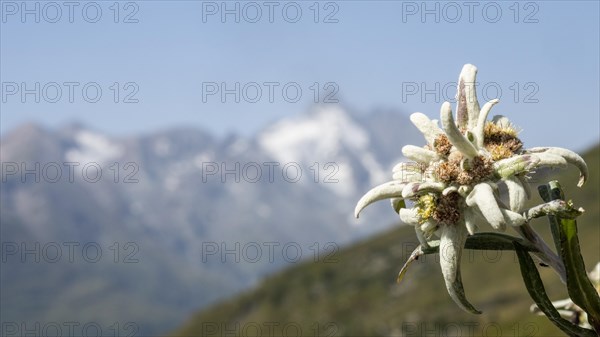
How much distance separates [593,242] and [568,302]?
122570mm

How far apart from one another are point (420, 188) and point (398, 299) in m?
164

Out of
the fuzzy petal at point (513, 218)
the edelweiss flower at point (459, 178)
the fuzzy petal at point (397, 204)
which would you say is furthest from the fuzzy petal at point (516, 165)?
the fuzzy petal at point (397, 204)

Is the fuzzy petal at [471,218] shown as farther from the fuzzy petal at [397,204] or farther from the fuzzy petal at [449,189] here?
the fuzzy petal at [397,204]

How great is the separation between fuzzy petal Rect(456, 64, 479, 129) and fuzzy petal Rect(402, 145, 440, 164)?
38 cm

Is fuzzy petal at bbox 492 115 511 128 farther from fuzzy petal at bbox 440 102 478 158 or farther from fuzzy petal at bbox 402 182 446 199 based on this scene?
fuzzy petal at bbox 402 182 446 199

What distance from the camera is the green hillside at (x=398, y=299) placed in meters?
121

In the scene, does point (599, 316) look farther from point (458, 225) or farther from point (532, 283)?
point (458, 225)

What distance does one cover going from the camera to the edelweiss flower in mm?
3666

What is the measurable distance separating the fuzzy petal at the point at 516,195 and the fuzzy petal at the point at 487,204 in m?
0.08

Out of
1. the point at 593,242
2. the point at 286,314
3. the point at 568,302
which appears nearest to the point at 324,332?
the point at 286,314

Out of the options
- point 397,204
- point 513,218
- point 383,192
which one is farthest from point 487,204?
point 397,204

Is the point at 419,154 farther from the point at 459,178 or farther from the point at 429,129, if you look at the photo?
the point at 459,178

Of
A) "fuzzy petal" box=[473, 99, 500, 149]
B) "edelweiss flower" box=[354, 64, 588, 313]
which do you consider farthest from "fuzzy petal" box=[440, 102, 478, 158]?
"fuzzy petal" box=[473, 99, 500, 149]

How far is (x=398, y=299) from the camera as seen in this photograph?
163 meters
